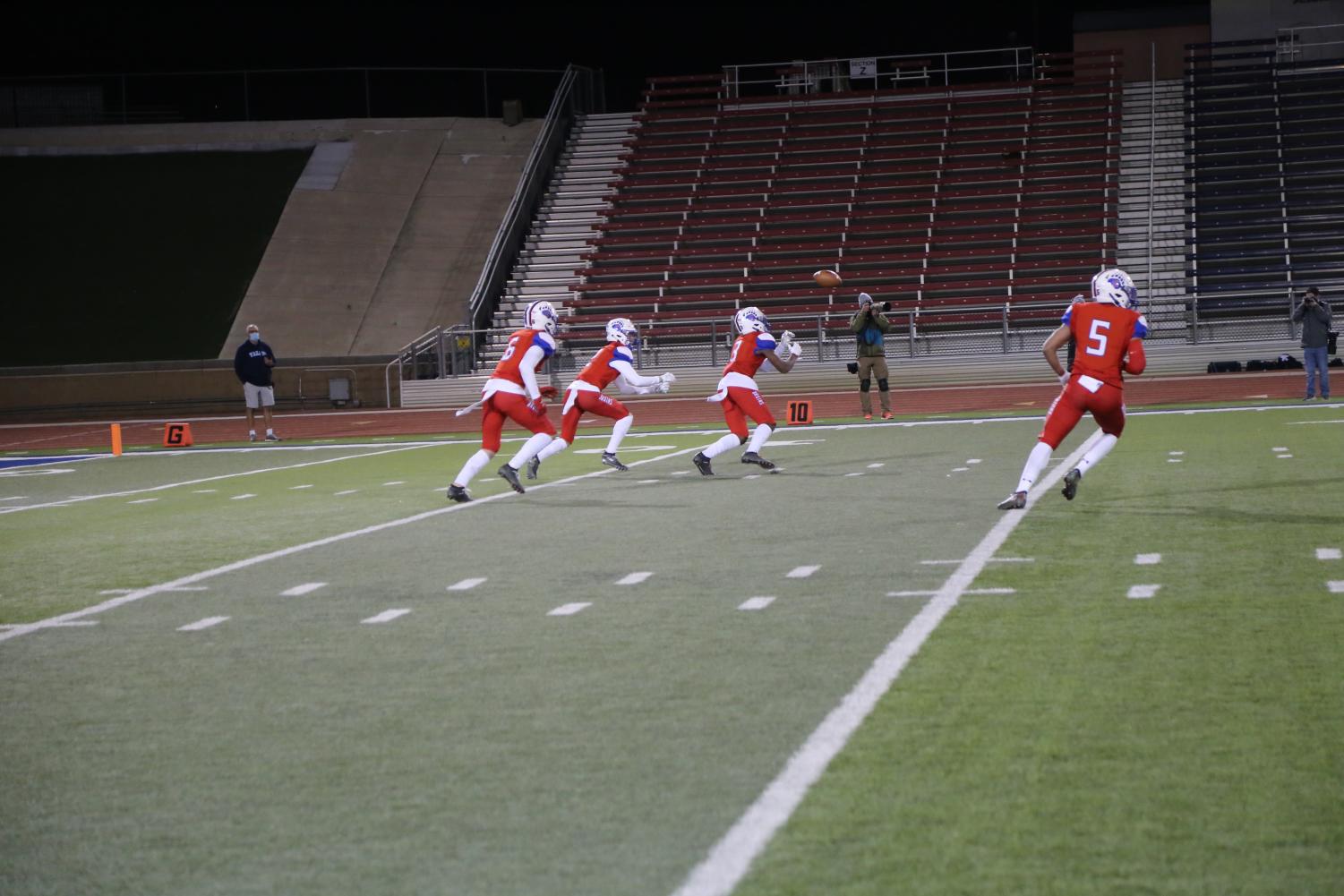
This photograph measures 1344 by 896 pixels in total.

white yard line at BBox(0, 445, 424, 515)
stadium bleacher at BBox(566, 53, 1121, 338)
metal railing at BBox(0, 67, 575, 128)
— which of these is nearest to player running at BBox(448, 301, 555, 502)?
white yard line at BBox(0, 445, 424, 515)

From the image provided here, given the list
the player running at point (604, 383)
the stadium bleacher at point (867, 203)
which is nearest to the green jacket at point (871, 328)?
the player running at point (604, 383)

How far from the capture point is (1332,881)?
12.6 feet

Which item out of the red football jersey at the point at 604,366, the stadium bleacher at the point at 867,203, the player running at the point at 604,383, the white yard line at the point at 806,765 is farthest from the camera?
the stadium bleacher at the point at 867,203

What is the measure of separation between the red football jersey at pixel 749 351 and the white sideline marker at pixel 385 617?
7941 millimetres

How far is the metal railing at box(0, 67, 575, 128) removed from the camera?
41156 mm

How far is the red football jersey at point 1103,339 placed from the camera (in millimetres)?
11344

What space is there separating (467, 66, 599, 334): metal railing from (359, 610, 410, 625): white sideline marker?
83.2 ft

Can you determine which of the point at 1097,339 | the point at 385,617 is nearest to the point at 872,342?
the point at 1097,339

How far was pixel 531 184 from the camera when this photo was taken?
126 feet

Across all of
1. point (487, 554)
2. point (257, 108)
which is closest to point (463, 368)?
point (257, 108)

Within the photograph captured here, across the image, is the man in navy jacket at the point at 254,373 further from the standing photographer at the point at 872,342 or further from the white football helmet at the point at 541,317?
the white football helmet at the point at 541,317

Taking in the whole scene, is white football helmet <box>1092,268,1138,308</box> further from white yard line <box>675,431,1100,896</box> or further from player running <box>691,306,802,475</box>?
player running <box>691,306,802,475</box>

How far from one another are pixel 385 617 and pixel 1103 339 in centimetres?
577

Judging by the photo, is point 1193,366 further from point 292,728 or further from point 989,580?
point 292,728
